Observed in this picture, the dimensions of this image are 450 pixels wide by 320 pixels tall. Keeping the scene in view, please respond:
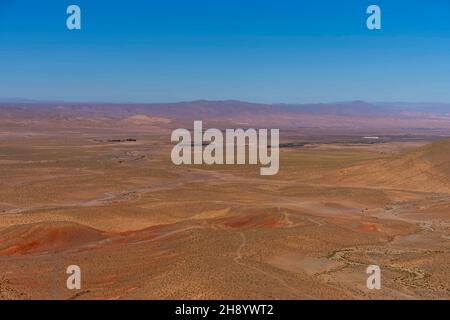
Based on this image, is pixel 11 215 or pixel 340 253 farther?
pixel 11 215

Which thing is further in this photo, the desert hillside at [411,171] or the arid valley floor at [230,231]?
the desert hillside at [411,171]

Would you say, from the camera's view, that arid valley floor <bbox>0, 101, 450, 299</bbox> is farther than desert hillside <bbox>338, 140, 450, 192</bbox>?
No

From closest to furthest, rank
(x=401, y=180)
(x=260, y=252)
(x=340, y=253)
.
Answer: (x=260, y=252), (x=340, y=253), (x=401, y=180)

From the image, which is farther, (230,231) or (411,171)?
(411,171)

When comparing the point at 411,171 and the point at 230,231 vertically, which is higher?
the point at 411,171
